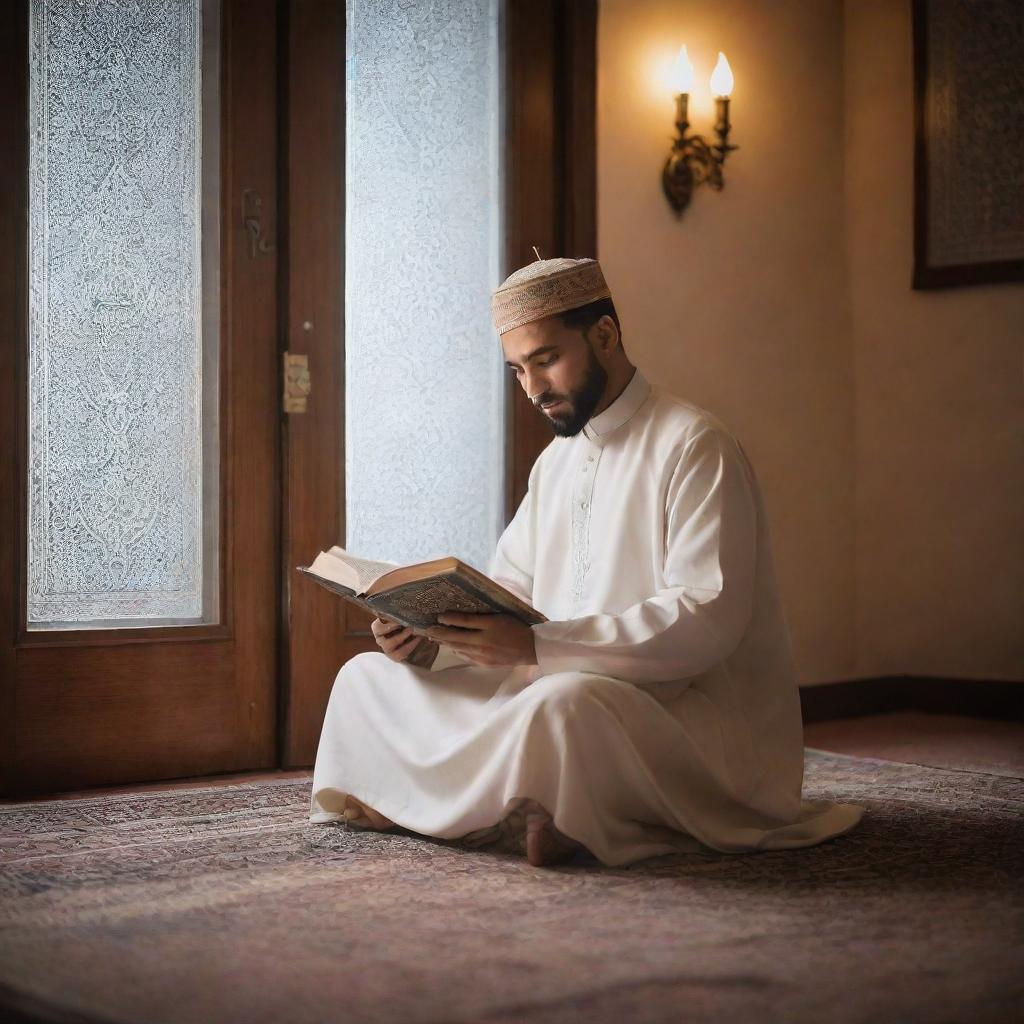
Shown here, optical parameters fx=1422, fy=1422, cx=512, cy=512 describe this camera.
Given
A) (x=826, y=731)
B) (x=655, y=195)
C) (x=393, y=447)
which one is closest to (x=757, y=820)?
(x=393, y=447)

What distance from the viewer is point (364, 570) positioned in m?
2.64

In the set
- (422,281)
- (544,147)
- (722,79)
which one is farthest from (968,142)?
(422,281)

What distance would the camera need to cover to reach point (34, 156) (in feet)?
11.5

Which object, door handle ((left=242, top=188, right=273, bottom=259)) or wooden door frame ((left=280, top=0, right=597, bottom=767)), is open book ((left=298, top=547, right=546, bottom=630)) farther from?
door handle ((left=242, top=188, right=273, bottom=259))

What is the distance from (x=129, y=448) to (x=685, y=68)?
228 centimetres

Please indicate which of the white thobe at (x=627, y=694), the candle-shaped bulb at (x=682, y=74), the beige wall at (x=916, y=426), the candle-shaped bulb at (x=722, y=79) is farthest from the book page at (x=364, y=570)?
the beige wall at (x=916, y=426)

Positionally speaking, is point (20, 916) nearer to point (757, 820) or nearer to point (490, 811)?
point (490, 811)

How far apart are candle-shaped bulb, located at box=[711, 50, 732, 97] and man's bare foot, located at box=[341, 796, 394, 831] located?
286 centimetres

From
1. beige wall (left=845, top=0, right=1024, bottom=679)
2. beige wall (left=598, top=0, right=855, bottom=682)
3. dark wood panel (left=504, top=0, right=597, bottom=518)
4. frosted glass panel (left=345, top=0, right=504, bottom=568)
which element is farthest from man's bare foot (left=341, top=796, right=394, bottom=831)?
beige wall (left=845, top=0, right=1024, bottom=679)

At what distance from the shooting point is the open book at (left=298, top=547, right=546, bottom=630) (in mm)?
2455

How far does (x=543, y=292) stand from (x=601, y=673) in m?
0.80

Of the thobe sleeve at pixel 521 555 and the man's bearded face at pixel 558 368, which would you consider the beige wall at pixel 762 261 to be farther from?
the man's bearded face at pixel 558 368

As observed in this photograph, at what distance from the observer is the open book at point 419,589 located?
246cm

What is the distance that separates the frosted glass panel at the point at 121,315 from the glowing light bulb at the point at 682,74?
1.63 metres
